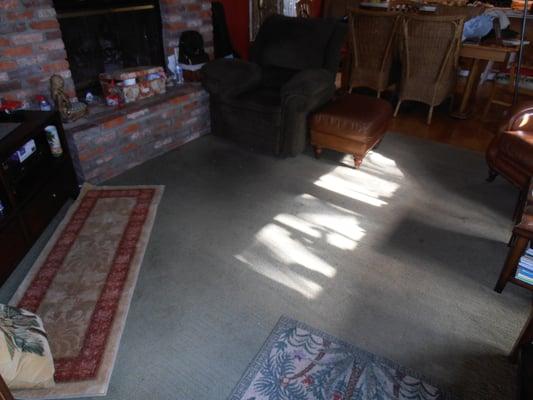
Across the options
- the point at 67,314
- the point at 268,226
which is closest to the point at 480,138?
the point at 268,226

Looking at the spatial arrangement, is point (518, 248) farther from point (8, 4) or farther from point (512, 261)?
point (8, 4)

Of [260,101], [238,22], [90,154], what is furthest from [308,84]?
[238,22]

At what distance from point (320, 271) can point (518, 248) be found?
Result: 0.85 m

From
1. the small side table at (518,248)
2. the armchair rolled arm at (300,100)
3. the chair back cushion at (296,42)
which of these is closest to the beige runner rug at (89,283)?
the armchair rolled arm at (300,100)

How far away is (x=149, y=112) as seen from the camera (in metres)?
2.78

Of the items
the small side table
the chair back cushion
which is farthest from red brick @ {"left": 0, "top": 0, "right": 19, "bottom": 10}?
the small side table

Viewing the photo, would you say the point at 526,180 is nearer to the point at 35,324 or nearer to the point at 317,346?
the point at 317,346

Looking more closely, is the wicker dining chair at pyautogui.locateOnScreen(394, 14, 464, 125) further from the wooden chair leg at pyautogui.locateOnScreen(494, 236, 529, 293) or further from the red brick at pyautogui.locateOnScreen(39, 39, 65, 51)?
the red brick at pyautogui.locateOnScreen(39, 39, 65, 51)

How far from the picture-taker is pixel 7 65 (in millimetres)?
2199

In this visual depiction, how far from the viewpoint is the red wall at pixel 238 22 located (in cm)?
420

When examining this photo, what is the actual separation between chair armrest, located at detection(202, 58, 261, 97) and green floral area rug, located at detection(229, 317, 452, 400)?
79.7 inches

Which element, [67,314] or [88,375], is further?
[67,314]

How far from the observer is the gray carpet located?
1458 mm

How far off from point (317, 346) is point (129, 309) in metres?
0.82
